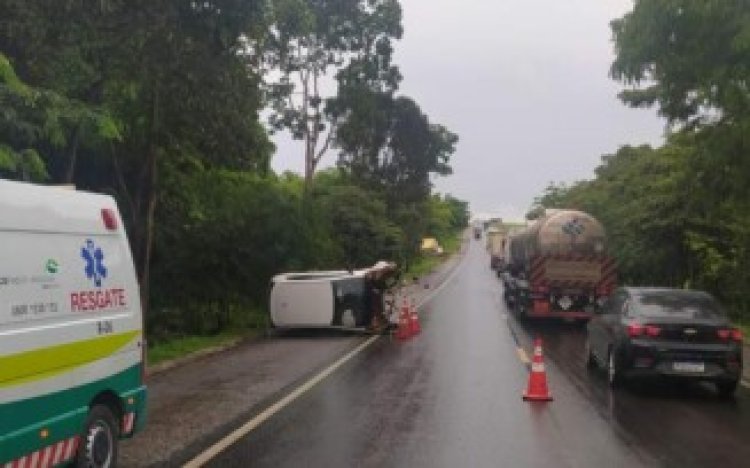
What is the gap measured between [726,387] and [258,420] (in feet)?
23.4

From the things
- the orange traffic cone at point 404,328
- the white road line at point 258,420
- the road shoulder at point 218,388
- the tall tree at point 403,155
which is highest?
the tall tree at point 403,155

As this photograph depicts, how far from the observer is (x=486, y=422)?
38.1 feet

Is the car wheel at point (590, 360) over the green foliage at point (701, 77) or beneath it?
beneath

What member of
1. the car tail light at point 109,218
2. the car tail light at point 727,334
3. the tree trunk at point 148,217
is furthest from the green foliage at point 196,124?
the car tail light at point 727,334

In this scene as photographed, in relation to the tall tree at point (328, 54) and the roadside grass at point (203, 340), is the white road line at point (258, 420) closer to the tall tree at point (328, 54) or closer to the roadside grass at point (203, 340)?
the roadside grass at point (203, 340)

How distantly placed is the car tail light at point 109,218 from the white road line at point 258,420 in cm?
223

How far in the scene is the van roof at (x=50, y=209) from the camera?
6848mm

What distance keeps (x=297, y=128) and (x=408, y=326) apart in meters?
24.9

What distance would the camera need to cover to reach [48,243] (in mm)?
7328

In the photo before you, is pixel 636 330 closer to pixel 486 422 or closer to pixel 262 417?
pixel 486 422

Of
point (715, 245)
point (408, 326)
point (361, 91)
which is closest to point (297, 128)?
point (361, 91)

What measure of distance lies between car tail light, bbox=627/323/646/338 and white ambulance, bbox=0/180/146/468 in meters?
8.12

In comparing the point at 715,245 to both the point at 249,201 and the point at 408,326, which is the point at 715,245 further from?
the point at 249,201

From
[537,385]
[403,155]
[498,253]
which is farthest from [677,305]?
[403,155]
